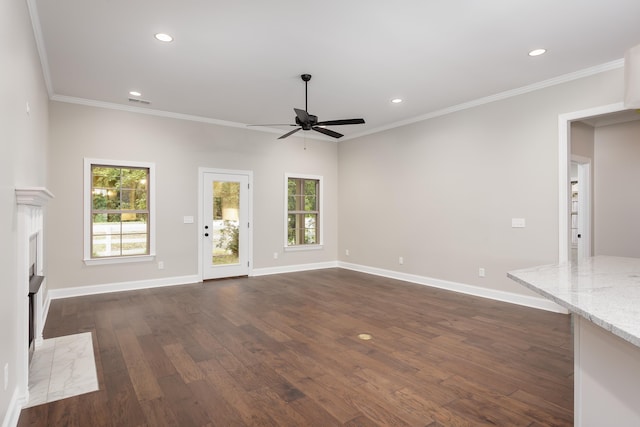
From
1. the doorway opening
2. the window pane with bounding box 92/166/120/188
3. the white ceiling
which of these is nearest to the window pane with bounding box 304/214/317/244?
the white ceiling

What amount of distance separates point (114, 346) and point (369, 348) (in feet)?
8.06

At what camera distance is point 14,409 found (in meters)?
2.19

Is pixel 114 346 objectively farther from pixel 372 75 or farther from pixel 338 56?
pixel 372 75

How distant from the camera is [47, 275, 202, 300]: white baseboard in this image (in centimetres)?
520

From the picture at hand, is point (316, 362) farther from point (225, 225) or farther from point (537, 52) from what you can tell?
point (225, 225)

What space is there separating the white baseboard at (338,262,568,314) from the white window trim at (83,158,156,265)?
4.13m

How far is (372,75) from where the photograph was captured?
14.5 feet

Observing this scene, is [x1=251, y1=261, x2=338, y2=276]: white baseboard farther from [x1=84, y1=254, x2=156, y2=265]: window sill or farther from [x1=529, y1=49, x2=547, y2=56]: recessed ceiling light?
[x1=529, y1=49, x2=547, y2=56]: recessed ceiling light

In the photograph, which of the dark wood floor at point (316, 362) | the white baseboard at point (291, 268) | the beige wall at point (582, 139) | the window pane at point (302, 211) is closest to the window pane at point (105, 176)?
the dark wood floor at point (316, 362)

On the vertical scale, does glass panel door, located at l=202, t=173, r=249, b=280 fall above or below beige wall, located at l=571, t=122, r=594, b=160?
below

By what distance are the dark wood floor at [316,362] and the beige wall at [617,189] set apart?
253 cm

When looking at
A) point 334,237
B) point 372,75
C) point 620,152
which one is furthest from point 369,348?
point 620,152

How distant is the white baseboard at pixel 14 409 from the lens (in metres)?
2.02

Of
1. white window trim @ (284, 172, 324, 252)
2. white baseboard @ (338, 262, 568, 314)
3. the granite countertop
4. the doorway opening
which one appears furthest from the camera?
white window trim @ (284, 172, 324, 252)
